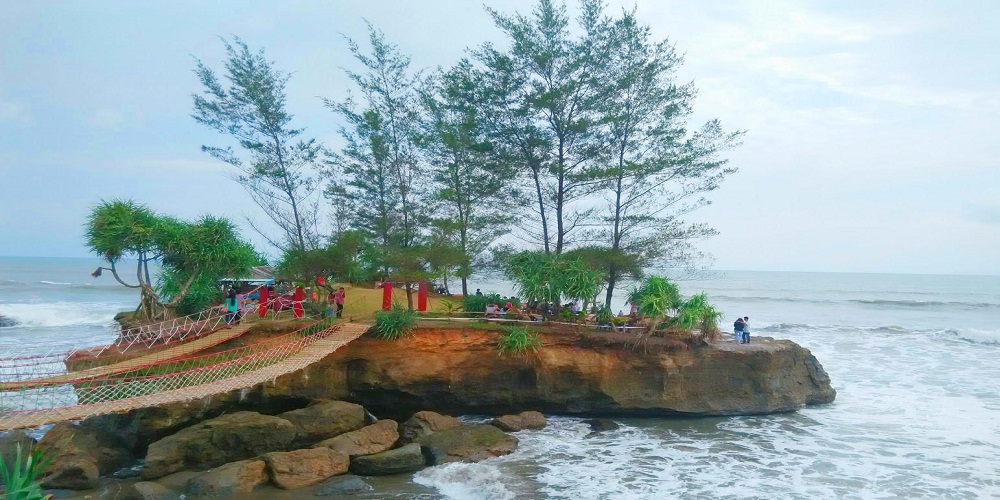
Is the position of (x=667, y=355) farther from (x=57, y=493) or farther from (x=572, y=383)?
(x=57, y=493)

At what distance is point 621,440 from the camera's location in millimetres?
13156

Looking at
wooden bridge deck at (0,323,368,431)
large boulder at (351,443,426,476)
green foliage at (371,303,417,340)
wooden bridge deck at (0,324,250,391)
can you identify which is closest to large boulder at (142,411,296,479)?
wooden bridge deck at (0,323,368,431)

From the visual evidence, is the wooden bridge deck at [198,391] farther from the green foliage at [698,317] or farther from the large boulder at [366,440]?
the green foliage at [698,317]

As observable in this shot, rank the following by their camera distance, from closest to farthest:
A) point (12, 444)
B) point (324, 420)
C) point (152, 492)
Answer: point (152, 492)
point (12, 444)
point (324, 420)

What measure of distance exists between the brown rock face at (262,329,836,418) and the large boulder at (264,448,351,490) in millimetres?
3491

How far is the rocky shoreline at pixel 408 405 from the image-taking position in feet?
34.4

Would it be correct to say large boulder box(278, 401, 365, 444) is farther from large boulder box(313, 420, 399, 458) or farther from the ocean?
the ocean

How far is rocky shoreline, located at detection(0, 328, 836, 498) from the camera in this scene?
10.5 metres

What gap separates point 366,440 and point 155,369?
13.4 feet

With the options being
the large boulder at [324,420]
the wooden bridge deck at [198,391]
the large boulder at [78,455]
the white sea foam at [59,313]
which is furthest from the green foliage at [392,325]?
the white sea foam at [59,313]

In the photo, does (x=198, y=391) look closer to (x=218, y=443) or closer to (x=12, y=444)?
(x=218, y=443)

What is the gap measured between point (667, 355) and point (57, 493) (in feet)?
39.8

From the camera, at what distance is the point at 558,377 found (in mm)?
14914

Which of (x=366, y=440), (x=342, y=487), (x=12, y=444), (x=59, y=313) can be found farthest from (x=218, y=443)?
(x=59, y=313)
